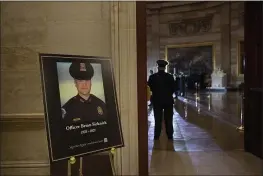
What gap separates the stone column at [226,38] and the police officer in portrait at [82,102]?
17.6 meters

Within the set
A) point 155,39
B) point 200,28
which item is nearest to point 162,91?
point 200,28

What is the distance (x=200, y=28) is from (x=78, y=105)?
18689 millimetres

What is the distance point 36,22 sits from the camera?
3627 mm

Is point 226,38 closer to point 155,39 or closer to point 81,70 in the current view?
point 155,39

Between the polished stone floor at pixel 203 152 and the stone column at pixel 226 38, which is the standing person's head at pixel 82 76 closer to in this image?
the polished stone floor at pixel 203 152

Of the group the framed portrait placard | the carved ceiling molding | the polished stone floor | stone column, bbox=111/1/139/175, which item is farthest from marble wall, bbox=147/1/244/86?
the framed portrait placard

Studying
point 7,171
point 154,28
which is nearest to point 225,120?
point 7,171

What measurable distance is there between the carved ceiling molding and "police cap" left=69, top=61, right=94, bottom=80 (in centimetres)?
1839

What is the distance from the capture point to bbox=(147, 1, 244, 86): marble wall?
18703 millimetres

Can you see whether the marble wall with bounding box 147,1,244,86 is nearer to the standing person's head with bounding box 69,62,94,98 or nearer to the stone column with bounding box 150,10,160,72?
the stone column with bounding box 150,10,160,72

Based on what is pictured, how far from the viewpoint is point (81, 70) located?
7.43ft

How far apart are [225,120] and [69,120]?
692cm

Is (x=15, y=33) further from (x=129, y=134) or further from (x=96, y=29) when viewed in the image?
(x=129, y=134)

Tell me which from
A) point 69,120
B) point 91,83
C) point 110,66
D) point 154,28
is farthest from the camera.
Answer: point 154,28
